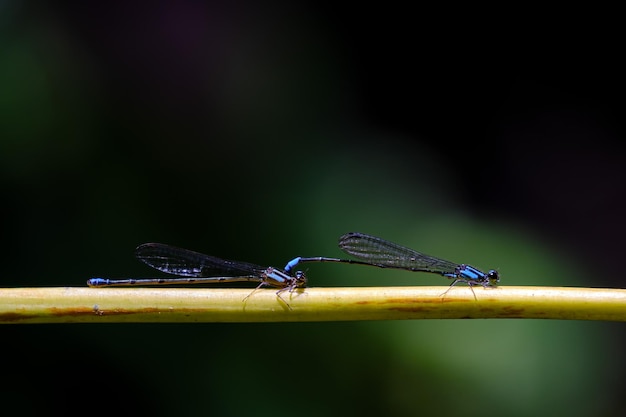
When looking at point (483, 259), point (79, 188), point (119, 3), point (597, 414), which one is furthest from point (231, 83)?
point (597, 414)

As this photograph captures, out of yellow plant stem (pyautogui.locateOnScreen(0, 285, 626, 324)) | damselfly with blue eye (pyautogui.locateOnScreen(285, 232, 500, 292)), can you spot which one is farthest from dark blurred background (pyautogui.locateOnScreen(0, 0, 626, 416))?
yellow plant stem (pyautogui.locateOnScreen(0, 285, 626, 324))

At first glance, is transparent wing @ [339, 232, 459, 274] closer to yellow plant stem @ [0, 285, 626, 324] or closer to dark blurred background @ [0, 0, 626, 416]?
dark blurred background @ [0, 0, 626, 416]

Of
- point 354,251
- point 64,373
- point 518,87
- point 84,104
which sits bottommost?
point 64,373

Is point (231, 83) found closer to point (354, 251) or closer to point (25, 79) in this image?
point (25, 79)

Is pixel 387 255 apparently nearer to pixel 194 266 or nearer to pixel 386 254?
pixel 386 254

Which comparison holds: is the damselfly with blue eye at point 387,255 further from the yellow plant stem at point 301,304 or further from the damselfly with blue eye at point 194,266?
the yellow plant stem at point 301,304

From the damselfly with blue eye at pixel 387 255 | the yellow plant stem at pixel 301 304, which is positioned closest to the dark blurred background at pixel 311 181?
the damselfly with blue eye at pixel 387 255

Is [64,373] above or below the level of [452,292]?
below

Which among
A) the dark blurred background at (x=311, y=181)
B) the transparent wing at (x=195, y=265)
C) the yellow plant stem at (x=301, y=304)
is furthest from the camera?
the dark blurred background at (x=311, y=181)

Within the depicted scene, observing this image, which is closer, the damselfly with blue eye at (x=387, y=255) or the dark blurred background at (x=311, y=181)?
the damselfly with blue eye at (x=387, y=255)
